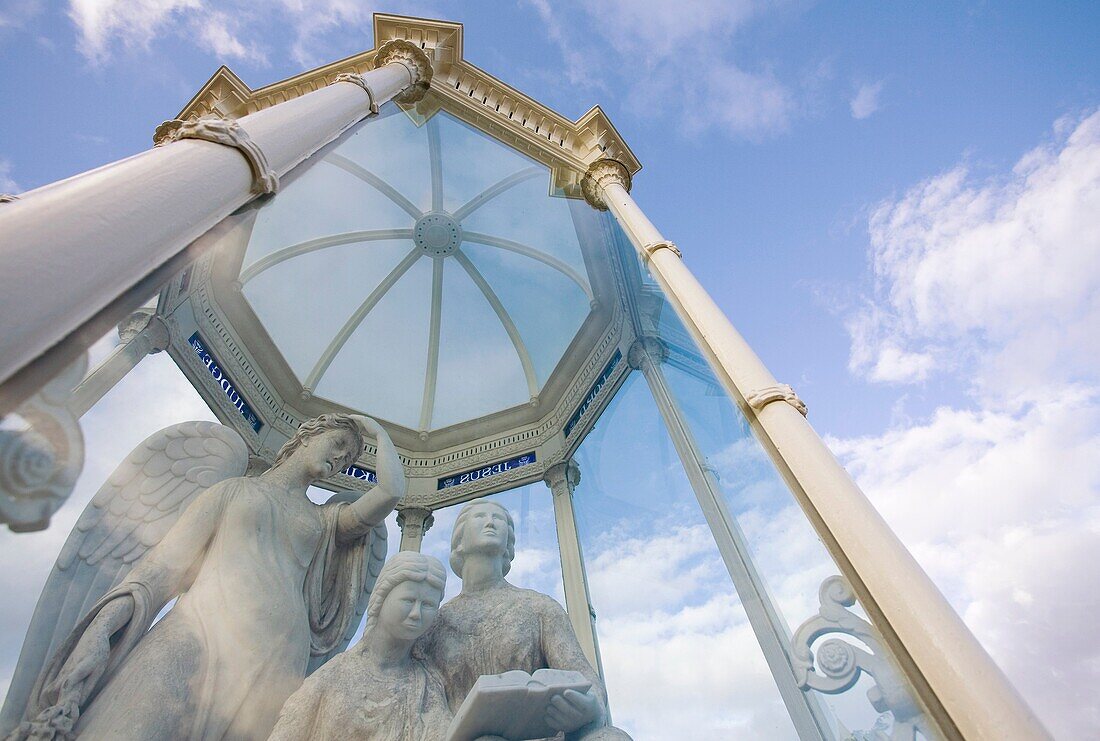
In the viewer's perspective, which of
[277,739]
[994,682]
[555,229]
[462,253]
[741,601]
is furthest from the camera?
[462,253]

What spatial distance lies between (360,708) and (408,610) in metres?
0.33

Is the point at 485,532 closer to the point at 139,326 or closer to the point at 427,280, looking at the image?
the point at 139,326

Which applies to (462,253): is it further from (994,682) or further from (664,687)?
(994,682)

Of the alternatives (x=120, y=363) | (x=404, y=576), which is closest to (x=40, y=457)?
(x=120, y=363)

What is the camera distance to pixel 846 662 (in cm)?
187

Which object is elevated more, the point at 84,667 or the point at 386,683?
the point at 84,667

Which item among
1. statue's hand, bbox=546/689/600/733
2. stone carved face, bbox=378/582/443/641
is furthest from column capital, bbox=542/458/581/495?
statue's hand, bbox=546/689/600/733

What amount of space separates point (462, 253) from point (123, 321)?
6.80m

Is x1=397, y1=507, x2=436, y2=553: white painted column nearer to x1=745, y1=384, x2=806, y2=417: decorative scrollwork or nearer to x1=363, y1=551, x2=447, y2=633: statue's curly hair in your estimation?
x1=363, y1=551, x2=447, y2=633: statue's curly hair

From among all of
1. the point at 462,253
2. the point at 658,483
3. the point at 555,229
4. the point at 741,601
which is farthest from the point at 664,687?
the point at 462,253

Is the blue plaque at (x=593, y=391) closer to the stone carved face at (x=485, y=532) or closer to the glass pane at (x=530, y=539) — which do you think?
the glass pane at (x=530, y=539)

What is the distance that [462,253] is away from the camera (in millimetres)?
8383

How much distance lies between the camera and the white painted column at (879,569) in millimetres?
1330

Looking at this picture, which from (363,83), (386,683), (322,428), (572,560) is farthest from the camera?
(572,560)
